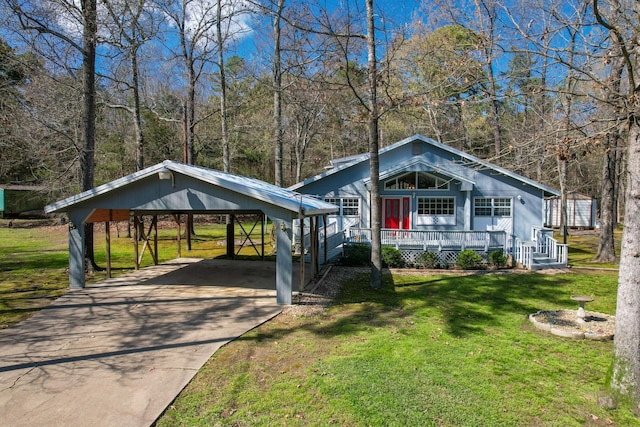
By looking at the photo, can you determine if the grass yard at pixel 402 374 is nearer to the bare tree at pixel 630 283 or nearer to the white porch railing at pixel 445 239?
the bare tree at pixel 630 283

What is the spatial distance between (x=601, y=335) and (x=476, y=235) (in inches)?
319

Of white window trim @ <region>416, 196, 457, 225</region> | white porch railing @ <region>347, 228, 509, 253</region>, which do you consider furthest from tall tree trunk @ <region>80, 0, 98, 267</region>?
white window trim @ <region>416, 196, 457, 225</region>

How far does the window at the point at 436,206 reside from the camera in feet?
57.4

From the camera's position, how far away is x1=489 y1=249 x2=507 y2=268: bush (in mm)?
14148

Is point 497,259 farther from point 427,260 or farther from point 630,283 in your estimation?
point 630,283

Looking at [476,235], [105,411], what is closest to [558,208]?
[476,235]

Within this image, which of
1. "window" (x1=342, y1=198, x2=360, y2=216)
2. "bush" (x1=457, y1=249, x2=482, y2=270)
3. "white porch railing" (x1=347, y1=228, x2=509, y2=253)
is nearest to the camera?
"bush" (x1=457, y1=249, x2=482, y2=270)

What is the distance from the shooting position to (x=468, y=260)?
13805 millimetres

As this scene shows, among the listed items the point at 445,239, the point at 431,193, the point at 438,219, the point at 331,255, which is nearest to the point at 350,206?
the point at 431,193

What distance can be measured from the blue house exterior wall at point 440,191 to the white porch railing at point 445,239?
232 cm

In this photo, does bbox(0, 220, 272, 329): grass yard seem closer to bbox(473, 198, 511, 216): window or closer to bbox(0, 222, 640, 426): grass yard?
bbox(0, 222, 640, 426): grass yard

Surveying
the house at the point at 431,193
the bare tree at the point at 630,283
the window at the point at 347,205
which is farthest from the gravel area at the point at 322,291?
the bare tree at the point at 630,283

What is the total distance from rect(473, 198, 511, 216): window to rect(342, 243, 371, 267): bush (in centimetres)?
615

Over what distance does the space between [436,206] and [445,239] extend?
119 inches
